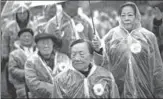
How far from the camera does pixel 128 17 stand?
7105mm

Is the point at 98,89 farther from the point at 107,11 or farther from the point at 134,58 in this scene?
the point at 107,11

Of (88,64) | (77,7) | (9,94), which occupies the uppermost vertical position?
(77,7)

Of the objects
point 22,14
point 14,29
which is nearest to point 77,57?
point 22,14

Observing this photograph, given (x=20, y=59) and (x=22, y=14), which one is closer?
(x=20, y=59)

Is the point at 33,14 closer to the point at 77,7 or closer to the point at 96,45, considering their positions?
the point at 77,7

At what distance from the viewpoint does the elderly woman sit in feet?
23.0

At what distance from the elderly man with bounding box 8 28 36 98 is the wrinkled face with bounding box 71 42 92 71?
1516 millimetres

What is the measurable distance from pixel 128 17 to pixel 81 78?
3.64 feet

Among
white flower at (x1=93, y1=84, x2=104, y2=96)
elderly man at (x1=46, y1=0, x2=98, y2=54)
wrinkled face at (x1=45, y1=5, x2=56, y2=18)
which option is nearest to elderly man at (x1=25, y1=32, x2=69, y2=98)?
elderly man at (x1=46, y1=0, x2=98, y2=54)

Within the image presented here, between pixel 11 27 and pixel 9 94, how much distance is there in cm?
103

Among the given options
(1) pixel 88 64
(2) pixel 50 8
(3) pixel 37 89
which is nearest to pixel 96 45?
(1) pixel 88 64

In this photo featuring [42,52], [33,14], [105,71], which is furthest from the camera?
[33,14]

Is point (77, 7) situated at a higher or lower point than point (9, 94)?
higher

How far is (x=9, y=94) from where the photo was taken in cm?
827
